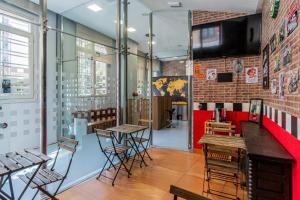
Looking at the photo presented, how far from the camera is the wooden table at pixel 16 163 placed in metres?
1.57

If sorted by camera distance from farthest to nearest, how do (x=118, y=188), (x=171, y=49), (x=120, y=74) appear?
(x=171, y=49), (x=120, y=74), (x=118, y=188)

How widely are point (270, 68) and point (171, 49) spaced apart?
4.02 metres

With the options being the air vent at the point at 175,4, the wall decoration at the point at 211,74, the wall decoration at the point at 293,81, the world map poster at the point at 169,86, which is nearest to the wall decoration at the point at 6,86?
the air vent at the point at 175,4

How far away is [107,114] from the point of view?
4.41 m

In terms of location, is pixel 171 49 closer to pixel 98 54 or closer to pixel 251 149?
pixel 98 54

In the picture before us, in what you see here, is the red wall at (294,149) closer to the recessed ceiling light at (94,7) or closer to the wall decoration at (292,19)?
the wall decoration at (292,19)

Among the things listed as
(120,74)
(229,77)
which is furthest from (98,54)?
(229,77)

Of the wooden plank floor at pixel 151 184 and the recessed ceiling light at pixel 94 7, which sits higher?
the recessed ceiling light at pixel 94 7

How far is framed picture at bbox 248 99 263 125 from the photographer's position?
324 centimetres

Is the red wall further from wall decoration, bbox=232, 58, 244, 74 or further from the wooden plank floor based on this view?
wall decoration, bbox=232, 58, 244, 74

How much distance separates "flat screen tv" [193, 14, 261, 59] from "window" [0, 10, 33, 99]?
117 inches

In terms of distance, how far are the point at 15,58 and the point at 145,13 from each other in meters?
2.84

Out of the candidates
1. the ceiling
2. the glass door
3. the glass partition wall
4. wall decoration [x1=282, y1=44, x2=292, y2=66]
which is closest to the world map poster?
the glass door

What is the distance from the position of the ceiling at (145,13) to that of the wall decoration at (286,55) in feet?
5.74
